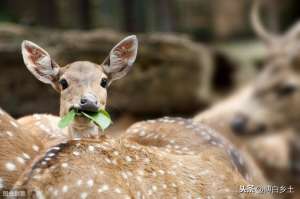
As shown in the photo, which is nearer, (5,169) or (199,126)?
(5,169)

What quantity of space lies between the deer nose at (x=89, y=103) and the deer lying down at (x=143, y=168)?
16 centimetres

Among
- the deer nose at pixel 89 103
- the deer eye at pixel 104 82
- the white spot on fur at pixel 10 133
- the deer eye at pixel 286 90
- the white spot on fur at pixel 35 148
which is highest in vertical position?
the deer eye at pixel 104 82

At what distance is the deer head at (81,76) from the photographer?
11.6 ft

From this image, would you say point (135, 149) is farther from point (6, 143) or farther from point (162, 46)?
point (162, 46)

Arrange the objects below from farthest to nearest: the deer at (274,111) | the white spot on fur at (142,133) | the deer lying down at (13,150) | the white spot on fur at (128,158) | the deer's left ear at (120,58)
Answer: the deer at (274,111) < the white spot on fur at (142,133) < the deer's left ear at (120,58) < the white spot on fur at (128,158) < the deer lying down at (13,150)

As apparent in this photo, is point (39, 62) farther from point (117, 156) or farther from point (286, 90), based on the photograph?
point (286, 90)

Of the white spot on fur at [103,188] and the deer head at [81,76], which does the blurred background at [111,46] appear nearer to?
the deer head at [81,76]

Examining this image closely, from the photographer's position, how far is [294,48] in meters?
7.12

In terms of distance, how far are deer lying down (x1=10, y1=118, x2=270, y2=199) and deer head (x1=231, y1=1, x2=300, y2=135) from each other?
3.14 metres

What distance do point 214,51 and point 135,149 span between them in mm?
6451

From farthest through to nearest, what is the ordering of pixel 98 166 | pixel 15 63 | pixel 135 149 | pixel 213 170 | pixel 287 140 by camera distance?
pixel 287 140
pixel 15 63
pixel 213 170
pixel 135 149
pixel 98 166

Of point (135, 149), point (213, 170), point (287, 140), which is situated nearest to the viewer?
point (135, 149)

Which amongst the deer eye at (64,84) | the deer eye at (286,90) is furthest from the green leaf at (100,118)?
the deer eye at (286,90)

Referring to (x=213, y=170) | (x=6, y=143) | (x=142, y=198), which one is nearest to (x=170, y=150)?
(x=213, y=170)
